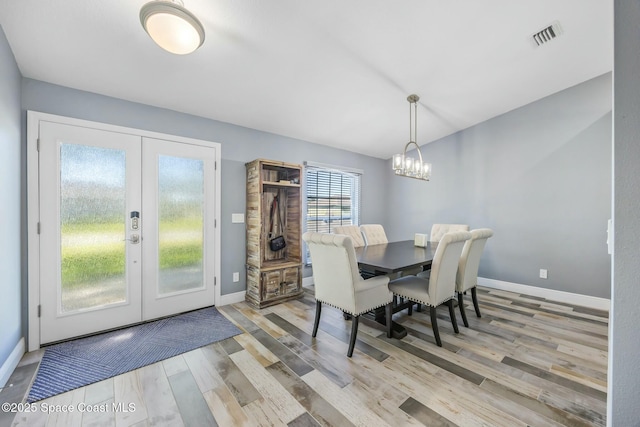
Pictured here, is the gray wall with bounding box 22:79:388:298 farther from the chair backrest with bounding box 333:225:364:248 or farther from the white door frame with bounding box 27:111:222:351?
the chair backrest with bounding box 333:225:364:248

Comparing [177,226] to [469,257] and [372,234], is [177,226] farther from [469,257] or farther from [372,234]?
[469,257]

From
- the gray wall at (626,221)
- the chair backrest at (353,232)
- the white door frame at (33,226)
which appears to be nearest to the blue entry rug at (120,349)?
the white door frame at (33,226)

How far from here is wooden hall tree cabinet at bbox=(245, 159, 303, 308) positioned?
130 inches

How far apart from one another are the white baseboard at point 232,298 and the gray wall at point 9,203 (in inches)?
68.1

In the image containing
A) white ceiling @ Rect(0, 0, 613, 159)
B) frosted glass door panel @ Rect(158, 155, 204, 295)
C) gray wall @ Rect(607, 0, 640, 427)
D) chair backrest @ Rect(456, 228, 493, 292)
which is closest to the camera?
gray wall @ Rect(607, 0, 640, 427)

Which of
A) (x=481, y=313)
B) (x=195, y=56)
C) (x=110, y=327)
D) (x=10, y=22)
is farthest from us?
(x=481, y=313)

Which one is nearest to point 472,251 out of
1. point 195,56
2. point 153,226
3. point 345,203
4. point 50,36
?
point 345,203

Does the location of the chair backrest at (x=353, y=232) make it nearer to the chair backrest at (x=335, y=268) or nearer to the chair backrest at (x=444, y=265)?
the chair backrest at (x=335, y=268)

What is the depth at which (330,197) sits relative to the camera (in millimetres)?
4762

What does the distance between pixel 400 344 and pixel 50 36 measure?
3.79 m

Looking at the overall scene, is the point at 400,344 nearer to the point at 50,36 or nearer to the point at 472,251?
the point at 472,251

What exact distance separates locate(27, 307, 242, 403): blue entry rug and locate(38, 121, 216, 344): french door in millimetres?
187

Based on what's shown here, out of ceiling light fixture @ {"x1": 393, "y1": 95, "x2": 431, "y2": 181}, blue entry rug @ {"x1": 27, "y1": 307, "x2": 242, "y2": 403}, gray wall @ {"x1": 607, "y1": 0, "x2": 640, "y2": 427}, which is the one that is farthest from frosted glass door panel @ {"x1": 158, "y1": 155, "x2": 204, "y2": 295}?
gray wall @ {"x1": 607, "y1": 0, "x2": 640, "y2": 427}

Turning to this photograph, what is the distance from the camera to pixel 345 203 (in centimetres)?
503
